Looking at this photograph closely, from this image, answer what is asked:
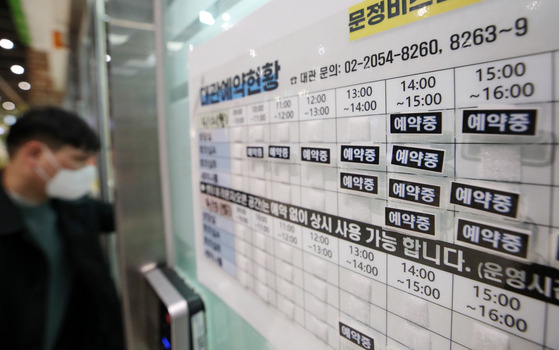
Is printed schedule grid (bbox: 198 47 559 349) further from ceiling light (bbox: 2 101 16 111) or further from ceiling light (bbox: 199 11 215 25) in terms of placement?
ceiling light (bbox: 2 101 16 111)

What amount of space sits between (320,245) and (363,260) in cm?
7

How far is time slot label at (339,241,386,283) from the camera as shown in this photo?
35cm

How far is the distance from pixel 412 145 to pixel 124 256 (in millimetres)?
877

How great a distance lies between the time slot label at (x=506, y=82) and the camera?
23 centimetres

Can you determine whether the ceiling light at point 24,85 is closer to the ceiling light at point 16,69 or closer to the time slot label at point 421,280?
the ceiling light at point 16,69

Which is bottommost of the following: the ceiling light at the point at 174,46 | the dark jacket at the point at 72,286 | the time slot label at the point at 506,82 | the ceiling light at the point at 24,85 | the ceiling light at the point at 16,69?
the dark jacket at the point at 72,286

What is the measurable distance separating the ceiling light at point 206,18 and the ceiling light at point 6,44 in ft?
8.52

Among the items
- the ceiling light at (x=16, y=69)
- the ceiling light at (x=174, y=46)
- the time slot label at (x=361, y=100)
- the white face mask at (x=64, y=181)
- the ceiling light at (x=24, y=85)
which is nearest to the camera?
the time slot label at (x=361, y=100)

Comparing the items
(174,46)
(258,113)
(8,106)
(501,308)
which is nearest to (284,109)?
(258,113)

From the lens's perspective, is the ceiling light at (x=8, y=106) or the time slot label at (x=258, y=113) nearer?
the time slot label at (x=258, y=113)

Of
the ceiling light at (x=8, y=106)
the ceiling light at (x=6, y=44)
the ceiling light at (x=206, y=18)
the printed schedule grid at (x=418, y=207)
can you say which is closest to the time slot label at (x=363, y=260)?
the printed schedule grid at (x=418, y=207)

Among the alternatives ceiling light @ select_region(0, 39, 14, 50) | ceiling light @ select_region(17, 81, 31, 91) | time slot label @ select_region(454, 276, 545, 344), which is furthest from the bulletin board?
ceiling light @ select_region(17, 81, 31, 91)

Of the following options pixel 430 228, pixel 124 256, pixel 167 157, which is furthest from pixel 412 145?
pixel 124 256

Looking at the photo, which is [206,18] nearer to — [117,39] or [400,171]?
[117,39]
